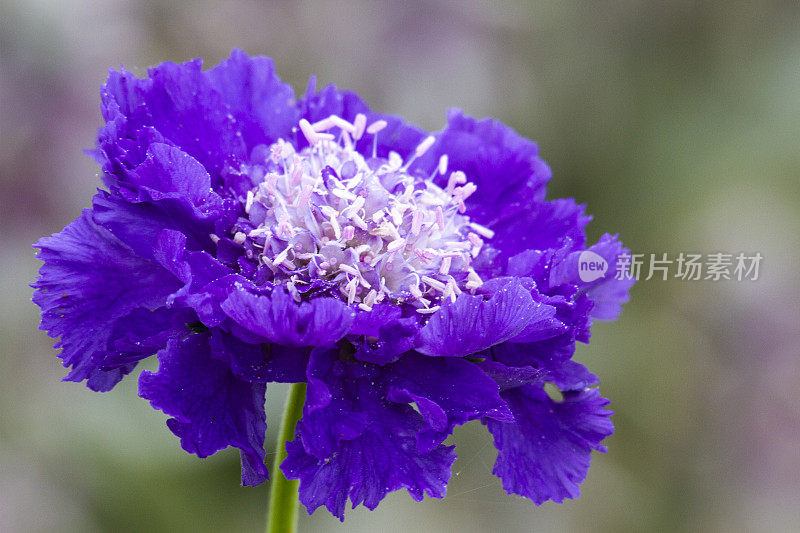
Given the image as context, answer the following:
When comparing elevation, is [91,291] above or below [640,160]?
below

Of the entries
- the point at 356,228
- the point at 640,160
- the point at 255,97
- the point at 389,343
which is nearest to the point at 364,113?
the point at 255,97

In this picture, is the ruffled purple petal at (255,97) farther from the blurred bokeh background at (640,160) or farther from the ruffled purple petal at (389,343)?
the blurred bokeh background at (640,160)

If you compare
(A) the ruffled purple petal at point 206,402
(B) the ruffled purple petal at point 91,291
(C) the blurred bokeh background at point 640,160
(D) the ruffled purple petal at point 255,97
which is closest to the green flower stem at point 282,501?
(A) the ruffled purple petal at point 206,402

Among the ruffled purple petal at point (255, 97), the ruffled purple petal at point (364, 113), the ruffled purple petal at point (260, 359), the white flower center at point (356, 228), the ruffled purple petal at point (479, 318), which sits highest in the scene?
the ruffled purple petal at point (364, 113)

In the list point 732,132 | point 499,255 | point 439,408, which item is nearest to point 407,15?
point 732,132

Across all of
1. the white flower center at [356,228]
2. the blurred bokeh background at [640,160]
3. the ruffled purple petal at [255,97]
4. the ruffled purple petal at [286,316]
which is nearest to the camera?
the ruffled purple petal at [286,316]

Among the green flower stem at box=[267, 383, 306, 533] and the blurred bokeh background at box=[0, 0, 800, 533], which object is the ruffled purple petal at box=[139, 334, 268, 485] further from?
the blurred bokeh background at box=[0, 0, 800, 533]

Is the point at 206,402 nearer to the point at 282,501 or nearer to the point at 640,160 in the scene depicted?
the point at 282,501
